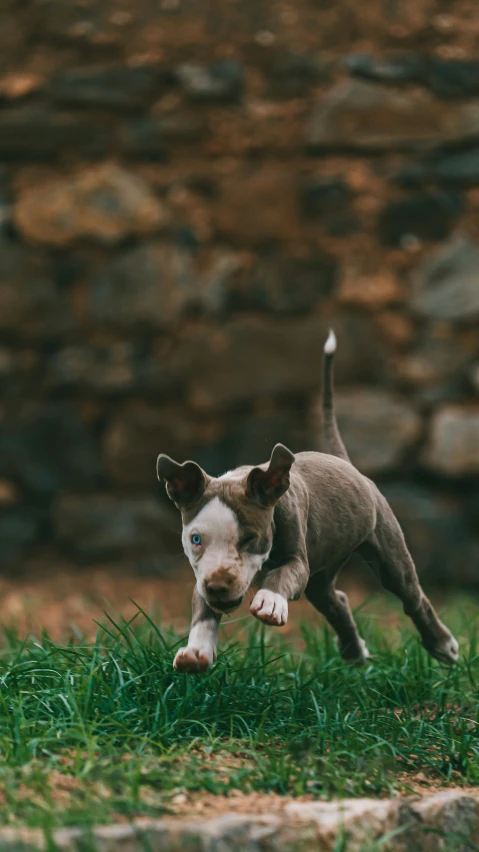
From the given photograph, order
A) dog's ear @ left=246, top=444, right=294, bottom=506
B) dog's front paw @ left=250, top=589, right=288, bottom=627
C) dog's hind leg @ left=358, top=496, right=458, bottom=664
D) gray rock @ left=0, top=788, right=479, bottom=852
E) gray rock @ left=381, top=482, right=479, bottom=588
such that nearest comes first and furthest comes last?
1. gray rock @ left=0, top=788, right=479, bottom=852
2. dog's front paw @ left=250, top=589, right=288, bottom=627
3. dog's ear @ left=246, top=444, right=294, bottom=506
4. dog's hind leg @ left=358, top=496, right=458, bottom=664
5. gray rock @ left=381, top=482, right=479, bottom=588

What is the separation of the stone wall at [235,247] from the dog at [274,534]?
2.40 meters

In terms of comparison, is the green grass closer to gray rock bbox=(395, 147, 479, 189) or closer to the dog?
the dog

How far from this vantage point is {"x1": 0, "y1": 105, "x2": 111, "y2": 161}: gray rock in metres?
4.62

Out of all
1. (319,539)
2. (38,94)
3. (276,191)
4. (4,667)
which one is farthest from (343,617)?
(38,94)

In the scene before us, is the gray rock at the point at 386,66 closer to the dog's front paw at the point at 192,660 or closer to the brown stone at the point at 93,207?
the brown stone at the point at 93,207

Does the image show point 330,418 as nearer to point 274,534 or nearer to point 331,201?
point 274,534

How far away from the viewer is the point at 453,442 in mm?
4617

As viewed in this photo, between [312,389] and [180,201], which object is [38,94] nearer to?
[180,201]

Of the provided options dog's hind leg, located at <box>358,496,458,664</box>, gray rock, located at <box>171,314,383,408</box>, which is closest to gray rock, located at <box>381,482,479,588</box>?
gray rock, located at <box>171,314,383,408</box>

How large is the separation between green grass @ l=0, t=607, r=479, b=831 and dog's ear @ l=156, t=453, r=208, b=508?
477mm

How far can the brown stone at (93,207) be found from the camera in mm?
4652

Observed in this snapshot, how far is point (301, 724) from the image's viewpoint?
221 centimetres

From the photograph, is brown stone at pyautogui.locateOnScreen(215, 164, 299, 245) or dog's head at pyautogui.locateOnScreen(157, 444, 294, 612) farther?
brown stone at pyautogui.locateOnScreen(215, 164, 299, 245)

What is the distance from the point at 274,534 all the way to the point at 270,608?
9.3 inches
